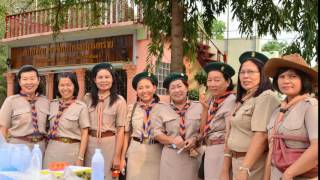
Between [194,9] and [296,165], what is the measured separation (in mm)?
3787

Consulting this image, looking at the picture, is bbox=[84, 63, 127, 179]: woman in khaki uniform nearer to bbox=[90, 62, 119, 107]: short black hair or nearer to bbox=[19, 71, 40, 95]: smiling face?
bbox=[90, 62, 119, 107]: short black hair

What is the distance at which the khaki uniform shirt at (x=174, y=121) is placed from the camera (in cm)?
443

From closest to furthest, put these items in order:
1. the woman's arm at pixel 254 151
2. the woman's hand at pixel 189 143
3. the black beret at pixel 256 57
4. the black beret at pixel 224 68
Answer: the woman's arm at pixel 254 151 → the black beret at pixel 256 57 → the black beret at pixel 224 68 → the woman's hand at pixel 189 143

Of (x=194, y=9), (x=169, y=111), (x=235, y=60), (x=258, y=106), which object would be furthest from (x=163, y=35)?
(x=235, y=60)

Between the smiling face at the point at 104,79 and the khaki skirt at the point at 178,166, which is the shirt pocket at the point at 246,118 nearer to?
the khaki skirt at the point at 178,166

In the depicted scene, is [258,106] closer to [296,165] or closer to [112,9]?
[296,165]

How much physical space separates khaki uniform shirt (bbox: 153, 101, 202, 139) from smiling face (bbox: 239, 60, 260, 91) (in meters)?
0.78

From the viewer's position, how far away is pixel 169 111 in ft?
14.9

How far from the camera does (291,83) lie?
10.7 feet

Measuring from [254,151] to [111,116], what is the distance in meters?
1.69

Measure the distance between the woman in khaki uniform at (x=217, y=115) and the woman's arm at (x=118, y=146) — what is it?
2.96 feet

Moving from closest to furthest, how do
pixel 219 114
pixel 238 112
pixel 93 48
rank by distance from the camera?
pixel 238 112 < pixel 219 114 < pixel 93 48


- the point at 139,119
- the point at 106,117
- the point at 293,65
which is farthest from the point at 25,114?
the point at 293,65

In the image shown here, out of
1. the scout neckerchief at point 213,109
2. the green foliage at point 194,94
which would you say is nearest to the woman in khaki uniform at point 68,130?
the scout neckerchief at point 213,109
